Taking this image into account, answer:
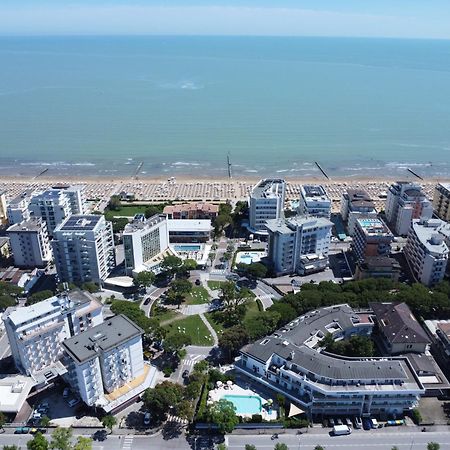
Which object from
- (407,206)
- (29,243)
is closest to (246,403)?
(29,243)

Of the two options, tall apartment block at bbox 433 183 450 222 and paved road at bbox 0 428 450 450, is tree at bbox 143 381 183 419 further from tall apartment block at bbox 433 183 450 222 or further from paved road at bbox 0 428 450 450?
tall apartment block at bbox 433 183 450 222

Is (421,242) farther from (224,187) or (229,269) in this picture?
Answer: (224,187)

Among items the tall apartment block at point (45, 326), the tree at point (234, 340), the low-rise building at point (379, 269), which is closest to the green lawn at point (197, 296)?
the tree at point (234, 340)

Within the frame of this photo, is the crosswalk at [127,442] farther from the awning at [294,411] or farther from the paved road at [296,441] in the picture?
the awning at [294,411]

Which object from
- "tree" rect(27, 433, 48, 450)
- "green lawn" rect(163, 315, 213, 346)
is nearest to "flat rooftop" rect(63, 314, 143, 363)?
"tree" rect(27, 433, 48, 450)

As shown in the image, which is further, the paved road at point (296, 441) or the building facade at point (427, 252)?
the building facade at point (427, 252)
